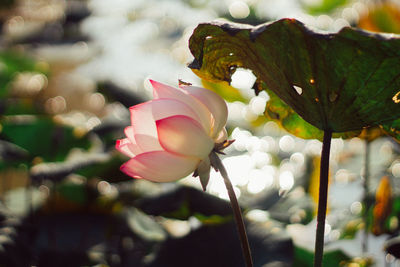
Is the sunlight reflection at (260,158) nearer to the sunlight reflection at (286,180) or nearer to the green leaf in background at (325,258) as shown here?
the sunlight reflection at (286,180)

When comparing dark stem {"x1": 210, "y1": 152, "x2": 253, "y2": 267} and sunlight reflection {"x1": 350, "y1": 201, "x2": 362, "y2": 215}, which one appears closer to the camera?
dark stem {"x1": 210, "y1": 152, "x2": 253, "y2": 267}

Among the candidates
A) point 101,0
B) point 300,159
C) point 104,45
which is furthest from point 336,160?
point 101,0

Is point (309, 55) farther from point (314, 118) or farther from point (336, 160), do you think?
point (336, 160)

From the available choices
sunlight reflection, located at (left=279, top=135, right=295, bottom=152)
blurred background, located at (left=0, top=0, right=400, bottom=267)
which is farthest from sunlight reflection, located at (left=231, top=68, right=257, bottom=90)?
sunlight reflection, located at (left=279, top=135, right=295, bottom=152)

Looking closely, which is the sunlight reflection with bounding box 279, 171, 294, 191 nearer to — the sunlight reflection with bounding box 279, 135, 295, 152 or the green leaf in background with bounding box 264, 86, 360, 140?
the sunlight reflection with bounding box 279, 135, 295, 152

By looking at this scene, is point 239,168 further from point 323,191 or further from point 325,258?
point 323,191

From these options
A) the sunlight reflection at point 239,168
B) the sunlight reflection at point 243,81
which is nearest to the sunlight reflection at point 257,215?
the sunlight reflection at point 239,168

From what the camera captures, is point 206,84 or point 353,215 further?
point 206,84
